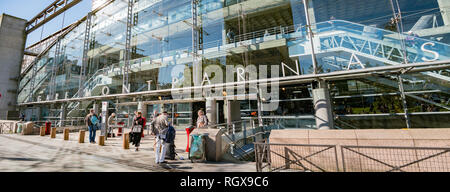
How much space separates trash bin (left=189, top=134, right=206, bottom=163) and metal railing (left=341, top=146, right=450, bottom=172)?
12.9 feet

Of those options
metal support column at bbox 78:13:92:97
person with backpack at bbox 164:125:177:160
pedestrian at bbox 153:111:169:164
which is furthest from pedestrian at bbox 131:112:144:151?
metal support column at bbox 78:13:92:97

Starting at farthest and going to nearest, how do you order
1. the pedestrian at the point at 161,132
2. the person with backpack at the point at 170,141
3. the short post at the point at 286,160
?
the person with backpack at the point at 170,141, the pedestrian at the point at 161,132, the short post at the point at 286,160

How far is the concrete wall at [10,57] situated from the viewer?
24.8 metres

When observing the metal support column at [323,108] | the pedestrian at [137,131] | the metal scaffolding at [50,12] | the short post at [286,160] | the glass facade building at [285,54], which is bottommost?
the short post at [286,160]

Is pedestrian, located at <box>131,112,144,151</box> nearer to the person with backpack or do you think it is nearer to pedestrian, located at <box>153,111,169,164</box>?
the person with backpack

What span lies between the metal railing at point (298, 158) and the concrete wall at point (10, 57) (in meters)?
36.5

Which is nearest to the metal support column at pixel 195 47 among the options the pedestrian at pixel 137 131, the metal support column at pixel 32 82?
the pedestrian at pixel 137 131

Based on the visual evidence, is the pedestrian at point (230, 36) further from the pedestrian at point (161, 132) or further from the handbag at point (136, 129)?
the pedestrian at point (161, 132)

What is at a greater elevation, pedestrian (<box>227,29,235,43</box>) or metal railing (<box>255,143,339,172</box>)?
pedestrian (<box>227,29,235,43</box>)

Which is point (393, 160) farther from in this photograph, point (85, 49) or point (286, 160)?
point (85, 49)

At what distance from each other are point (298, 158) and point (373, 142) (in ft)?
6.11

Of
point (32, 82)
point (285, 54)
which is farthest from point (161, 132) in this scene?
point (32, 82)

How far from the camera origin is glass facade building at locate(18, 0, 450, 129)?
26.8 ft
